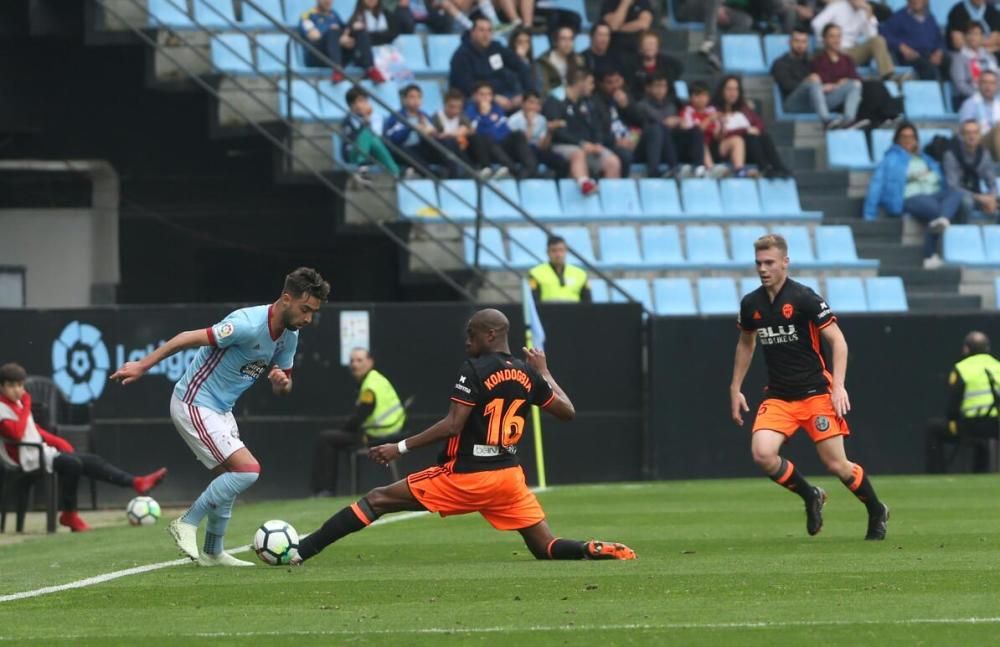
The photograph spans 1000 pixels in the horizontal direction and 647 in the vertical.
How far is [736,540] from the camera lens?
497 inches

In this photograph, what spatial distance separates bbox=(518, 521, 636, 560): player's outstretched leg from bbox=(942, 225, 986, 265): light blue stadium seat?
48.1 ft

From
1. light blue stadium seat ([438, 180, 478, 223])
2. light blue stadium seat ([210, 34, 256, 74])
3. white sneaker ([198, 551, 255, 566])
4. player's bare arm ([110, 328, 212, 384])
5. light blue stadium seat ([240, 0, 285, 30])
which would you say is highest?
light blue stadium seat ([240, 0, 285, 30])

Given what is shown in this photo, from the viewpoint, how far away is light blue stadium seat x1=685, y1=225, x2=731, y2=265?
2386 cm

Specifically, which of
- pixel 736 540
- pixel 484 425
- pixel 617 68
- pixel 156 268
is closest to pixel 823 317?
pixel 736 540

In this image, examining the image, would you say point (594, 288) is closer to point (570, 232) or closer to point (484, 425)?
point (570, 232)

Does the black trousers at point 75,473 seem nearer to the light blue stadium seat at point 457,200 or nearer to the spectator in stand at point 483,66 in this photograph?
the light blue stadium seat at point 457,200

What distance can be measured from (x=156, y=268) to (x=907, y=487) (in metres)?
11.8

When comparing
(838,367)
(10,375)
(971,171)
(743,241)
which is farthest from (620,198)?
(838,367)

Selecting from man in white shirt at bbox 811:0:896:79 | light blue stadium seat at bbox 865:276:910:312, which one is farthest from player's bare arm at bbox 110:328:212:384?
man in white shirt at bbox 811:0:896:79

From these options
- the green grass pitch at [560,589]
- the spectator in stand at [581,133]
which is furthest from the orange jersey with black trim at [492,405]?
the spectator in stand at [581,133]

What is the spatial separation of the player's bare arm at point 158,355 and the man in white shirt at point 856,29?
59.8ft

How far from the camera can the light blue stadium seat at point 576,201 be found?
23984 millimetres

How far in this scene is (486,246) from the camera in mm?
22891

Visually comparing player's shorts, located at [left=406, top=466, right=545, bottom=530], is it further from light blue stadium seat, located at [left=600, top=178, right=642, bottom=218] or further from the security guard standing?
light blue stadium seat, located at [left=600, top=178, right=642, bottom=218]
